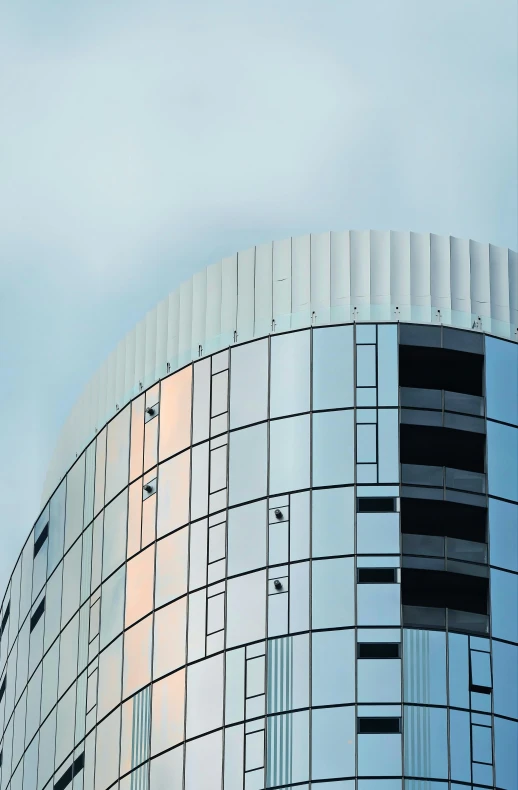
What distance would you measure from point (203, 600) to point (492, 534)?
10.4 metres

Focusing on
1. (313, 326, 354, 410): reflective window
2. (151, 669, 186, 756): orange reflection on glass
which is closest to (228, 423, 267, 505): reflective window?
(313, 326, 354, 410): reflective window

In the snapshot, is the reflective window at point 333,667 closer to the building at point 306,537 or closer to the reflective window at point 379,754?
the building at point 306,537

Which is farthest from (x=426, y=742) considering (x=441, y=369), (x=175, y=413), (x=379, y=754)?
(x=175, y=413)

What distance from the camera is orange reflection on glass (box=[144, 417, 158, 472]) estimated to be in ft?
285

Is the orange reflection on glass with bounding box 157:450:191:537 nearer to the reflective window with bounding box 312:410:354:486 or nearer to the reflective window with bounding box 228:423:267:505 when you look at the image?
the reflective window with bounding box 228:423:267:505

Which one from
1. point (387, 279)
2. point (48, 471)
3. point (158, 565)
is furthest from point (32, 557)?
point (387, 279)

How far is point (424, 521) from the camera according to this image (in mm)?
81562

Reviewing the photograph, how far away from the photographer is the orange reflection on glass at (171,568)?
274ft

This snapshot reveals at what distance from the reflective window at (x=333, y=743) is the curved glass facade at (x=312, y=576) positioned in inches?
1.9

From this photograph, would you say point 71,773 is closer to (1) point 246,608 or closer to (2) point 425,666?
(1) point 246,608

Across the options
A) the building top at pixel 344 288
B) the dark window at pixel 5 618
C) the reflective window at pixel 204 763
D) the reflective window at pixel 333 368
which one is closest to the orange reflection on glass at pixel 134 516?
the building top at pixel 344 288

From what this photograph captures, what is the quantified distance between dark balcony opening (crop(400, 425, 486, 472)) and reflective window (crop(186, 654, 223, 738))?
9905mm

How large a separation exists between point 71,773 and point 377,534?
1605 centimetres

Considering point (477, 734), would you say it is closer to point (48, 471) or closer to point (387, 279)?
point (387, 279)
